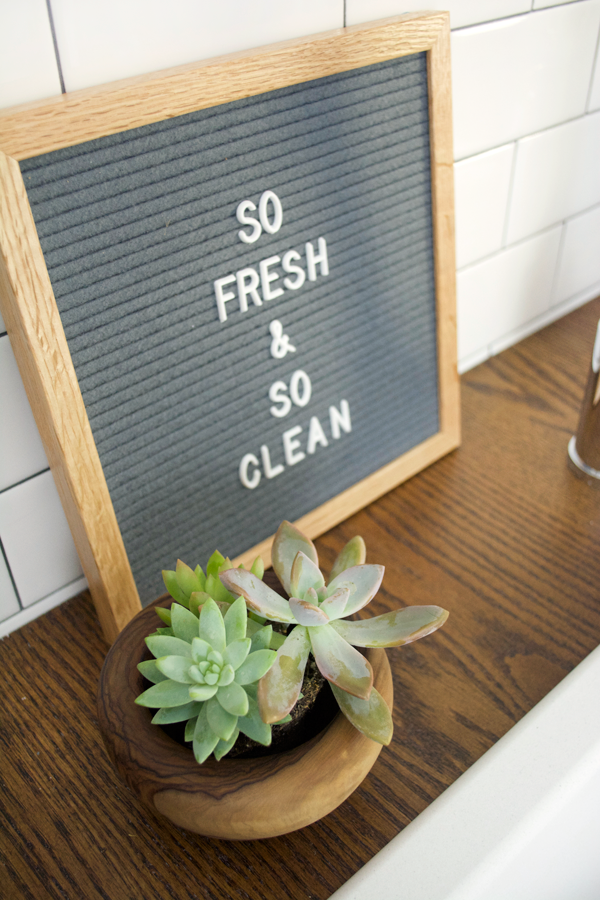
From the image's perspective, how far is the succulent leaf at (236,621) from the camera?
0.41m

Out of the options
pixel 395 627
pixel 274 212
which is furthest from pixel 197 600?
pixel 274 212

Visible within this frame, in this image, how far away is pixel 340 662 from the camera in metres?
0.41

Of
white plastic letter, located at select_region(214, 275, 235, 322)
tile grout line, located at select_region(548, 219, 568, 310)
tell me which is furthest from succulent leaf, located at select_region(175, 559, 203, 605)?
tile grout line, located at select_region(548, 219, 568, 310)

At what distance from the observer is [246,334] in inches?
23.8

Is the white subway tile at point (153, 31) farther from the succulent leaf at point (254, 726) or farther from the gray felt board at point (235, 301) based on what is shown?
the succulent leaf at point (254, 726)

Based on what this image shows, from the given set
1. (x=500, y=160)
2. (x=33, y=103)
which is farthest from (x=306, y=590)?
(x=500, y=160)

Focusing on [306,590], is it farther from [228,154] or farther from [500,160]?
[500,160]

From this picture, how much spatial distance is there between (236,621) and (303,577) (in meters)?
0.05

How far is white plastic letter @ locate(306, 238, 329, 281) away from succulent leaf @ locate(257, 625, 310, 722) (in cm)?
33

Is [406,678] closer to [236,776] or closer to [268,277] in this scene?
[236,776]

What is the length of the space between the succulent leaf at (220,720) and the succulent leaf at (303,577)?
0.08 metres

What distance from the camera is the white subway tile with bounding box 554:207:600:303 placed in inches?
39.1

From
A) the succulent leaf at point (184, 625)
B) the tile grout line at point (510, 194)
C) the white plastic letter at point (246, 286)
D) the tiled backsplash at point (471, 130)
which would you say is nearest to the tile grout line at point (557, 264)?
the tiled backsplash at point (471, 130)

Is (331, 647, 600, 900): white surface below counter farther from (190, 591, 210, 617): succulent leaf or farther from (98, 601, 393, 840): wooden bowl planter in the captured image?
(190, 591, 210, 617): succulent leaf
